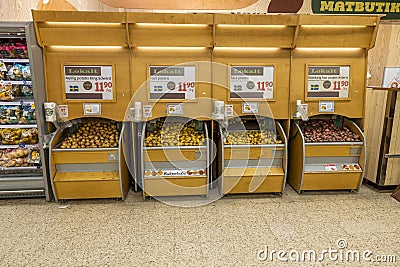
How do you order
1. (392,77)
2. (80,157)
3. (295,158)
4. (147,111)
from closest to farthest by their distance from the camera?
1. (80,157)
2. (147,111)
3. (295,158)
4. (392,77)

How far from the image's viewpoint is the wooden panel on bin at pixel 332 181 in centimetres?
366

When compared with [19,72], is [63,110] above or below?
below

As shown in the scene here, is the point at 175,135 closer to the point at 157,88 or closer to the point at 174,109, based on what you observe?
the point at 174,109

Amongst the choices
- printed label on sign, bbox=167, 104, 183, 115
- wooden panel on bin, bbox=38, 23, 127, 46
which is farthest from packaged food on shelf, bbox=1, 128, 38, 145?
printed label on sign, bbox=167, 104, 183, 115

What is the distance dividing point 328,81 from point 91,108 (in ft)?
8.97

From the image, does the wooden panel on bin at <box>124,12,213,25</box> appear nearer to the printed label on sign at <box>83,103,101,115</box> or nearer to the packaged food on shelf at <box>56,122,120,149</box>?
the printed label on sign at <box>83,103,101,115</box>

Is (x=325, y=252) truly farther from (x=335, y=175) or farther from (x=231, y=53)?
(x=231, y=53)

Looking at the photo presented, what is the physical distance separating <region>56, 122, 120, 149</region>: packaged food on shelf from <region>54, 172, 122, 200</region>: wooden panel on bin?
31cm

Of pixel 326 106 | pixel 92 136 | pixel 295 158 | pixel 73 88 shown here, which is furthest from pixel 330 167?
pixel 73 88

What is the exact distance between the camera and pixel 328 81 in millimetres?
3672

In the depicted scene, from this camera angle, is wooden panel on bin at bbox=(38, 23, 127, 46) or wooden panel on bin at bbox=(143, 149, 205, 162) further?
wooden panel on bin at bbox=(143, 149, 205, 162)

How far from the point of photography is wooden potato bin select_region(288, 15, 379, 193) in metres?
3.62

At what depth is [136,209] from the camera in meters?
3.38

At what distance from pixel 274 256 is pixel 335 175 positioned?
1.57 m
